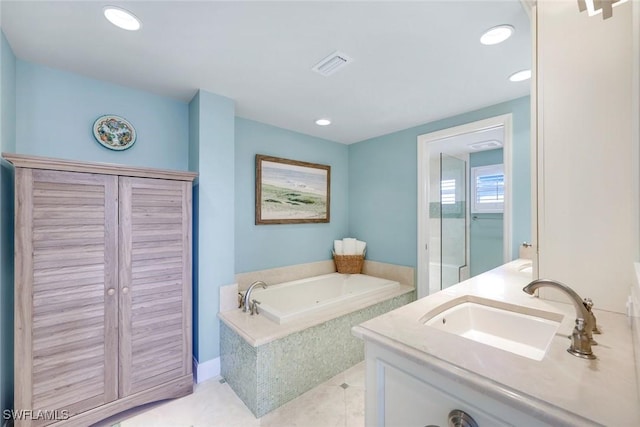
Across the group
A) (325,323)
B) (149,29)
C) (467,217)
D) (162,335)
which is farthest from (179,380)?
(467,217)

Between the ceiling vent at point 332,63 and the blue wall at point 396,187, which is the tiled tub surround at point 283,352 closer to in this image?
the blue wall at point 396,187

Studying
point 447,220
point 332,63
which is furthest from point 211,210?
point 447,220

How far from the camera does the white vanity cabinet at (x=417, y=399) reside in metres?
0.67

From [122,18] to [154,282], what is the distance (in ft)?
5.05

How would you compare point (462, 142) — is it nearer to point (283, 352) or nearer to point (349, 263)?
point (349, 263)

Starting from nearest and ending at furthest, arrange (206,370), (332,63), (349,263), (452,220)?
(332,63) < (206,370) < (349,263) < (452,220)

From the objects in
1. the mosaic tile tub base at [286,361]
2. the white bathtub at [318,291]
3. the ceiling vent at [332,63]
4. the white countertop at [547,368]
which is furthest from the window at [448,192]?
the white countertop at [547,368]

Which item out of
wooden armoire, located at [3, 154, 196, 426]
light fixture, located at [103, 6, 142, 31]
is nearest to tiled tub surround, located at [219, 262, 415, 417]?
wooden armoire, located at [3, 154, 196, 426]

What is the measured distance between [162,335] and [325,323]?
1.14 m

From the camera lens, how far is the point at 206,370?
6.87 feet

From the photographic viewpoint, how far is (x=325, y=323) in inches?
79.6

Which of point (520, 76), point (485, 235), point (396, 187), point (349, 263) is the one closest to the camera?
point (520, 76)

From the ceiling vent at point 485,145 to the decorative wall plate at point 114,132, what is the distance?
3.79 metres

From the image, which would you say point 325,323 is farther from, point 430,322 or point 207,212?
point 207,212
